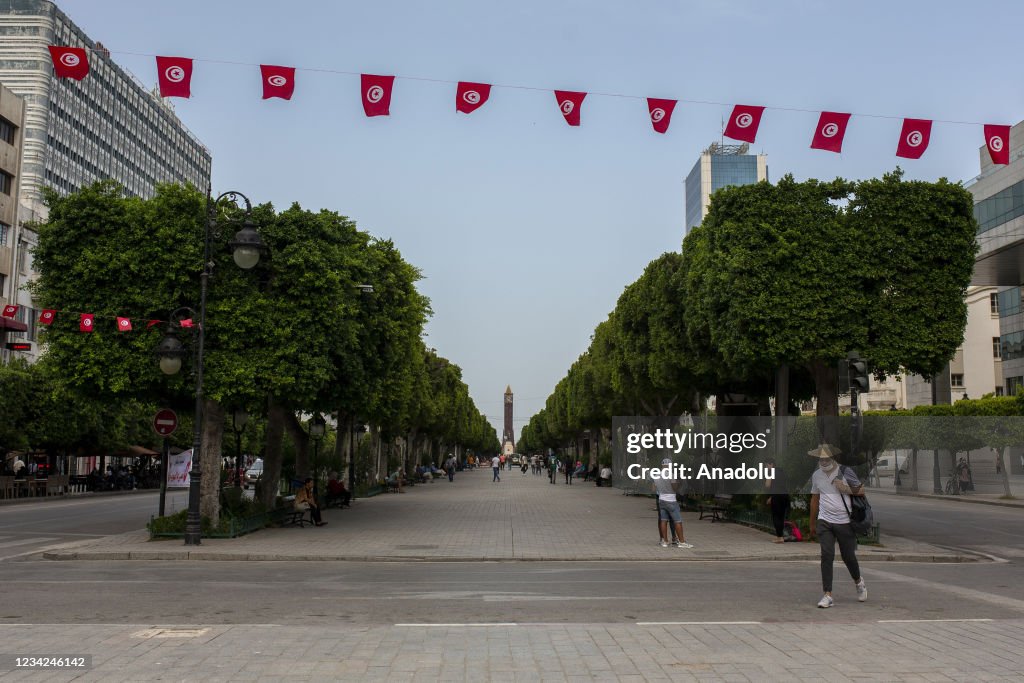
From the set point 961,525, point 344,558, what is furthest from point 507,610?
point 961,525

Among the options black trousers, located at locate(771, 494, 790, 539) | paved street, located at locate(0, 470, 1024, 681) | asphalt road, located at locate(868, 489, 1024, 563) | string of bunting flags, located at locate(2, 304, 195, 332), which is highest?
string of bunting flags, located at locate(2, 304, 195, 332)

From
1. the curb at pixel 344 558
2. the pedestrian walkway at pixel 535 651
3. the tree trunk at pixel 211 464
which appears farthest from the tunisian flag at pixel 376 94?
the pedestrian walkway at pixel 535 651

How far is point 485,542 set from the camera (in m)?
19.6

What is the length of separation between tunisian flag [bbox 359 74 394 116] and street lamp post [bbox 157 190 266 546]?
4009 millimetres

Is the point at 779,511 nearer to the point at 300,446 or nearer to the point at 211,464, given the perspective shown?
the point at 211,464

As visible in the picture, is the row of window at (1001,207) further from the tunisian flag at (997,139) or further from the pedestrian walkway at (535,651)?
the pedestrian walkway at (535,651)

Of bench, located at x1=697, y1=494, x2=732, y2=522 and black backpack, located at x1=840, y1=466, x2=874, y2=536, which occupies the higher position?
black backpack, located at x1=840, y1=466, x2=874, y2=536

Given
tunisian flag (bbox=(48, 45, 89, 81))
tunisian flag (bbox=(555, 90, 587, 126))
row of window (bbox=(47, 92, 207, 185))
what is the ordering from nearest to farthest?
tunisian flag (bbox=(48, 45, 89, 81)), tunisian flag (bbox=(555, 90, 587, 126)), row of window (bbox=(47, 92, 207, 185))

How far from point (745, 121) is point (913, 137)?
3457 mm

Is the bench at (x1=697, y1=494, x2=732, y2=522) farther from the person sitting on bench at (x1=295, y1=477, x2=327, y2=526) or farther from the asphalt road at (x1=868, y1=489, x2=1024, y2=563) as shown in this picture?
the person sitting on bench at (x1=295, y1=477, x2=327, y2=526)

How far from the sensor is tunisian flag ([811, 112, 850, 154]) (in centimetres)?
1675

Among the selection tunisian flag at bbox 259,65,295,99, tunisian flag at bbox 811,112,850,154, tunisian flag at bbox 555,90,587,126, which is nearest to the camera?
tunisian flag at bbox 259,65,295,99

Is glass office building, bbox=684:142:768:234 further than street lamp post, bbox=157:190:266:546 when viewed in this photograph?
Yes

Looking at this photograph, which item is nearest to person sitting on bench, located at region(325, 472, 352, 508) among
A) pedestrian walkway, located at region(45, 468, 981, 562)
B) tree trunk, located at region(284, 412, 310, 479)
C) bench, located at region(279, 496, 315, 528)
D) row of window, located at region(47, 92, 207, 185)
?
pedestrian walkway, located at region(45, 468, 981, 562)
